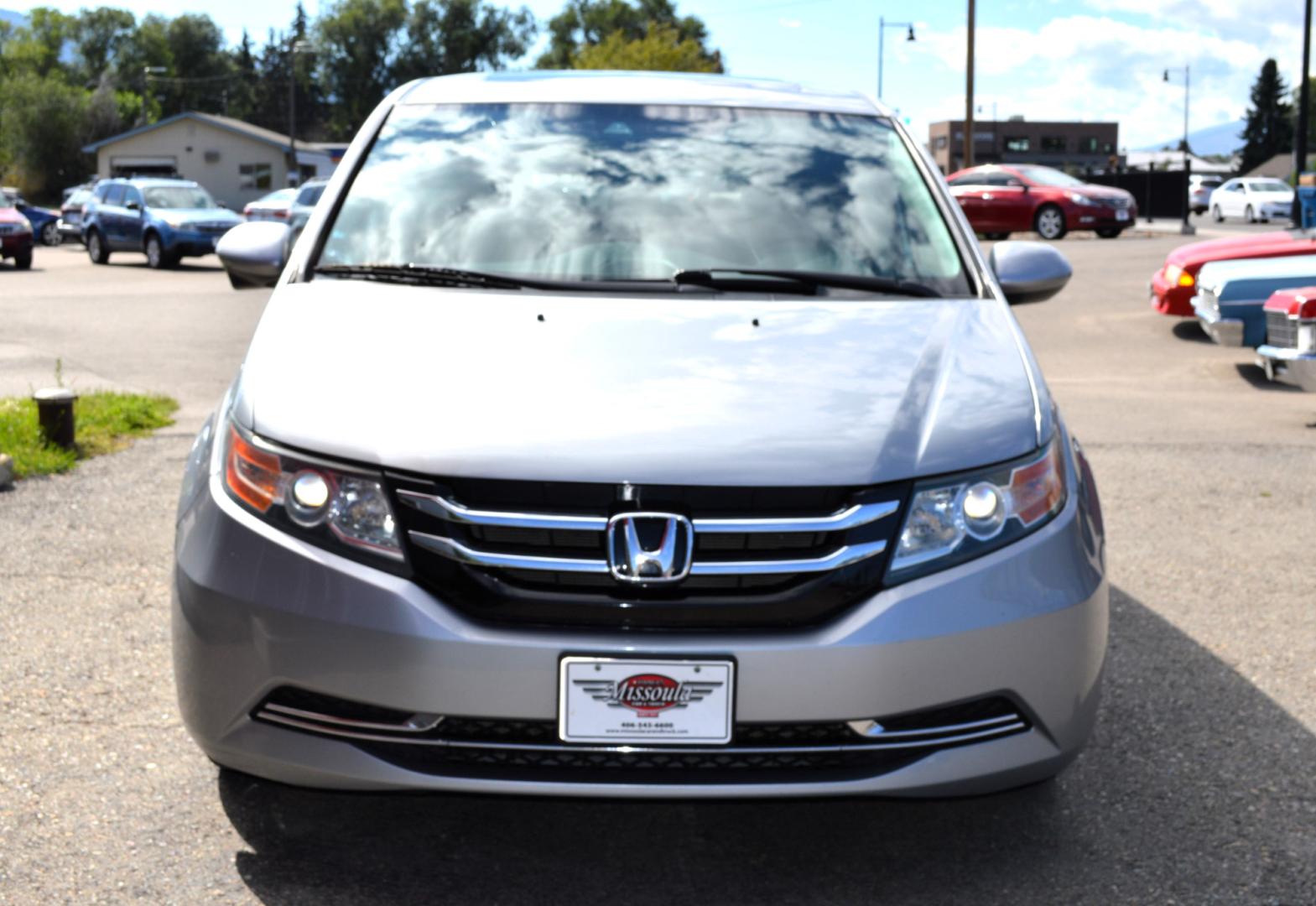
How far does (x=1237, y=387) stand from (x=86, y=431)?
323 inches

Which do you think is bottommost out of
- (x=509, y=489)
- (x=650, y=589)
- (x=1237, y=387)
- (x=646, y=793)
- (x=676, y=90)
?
(x=1237, y=387)

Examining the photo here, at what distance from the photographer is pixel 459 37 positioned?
365 ft

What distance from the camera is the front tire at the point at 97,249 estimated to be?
1216 inches

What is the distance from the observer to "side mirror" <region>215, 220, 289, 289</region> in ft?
14.8

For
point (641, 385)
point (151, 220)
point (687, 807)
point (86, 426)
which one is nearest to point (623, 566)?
point (641, 385)

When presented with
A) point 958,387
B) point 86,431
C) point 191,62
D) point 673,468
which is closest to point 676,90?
point 958,387

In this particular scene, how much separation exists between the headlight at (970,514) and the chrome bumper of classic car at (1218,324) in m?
9.38

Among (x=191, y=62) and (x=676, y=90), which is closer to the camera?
(x=676, y=90)

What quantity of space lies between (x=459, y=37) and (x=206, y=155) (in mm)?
38274

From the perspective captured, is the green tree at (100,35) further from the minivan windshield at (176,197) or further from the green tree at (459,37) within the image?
the minivan windshield at (176,197)

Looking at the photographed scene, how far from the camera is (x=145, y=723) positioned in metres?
4.09

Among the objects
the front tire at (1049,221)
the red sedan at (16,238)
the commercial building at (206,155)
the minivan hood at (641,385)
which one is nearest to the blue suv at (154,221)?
the red sedan at (16,238)

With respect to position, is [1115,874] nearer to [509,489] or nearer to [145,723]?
[509,489]

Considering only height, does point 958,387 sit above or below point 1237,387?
above
